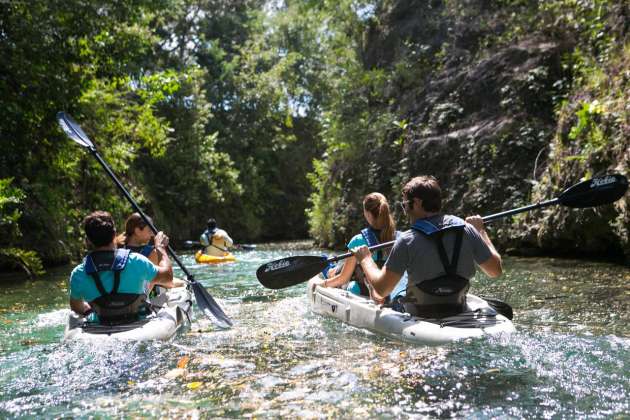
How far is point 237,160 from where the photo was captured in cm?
2894

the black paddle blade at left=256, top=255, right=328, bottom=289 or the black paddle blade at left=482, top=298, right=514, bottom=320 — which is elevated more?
the black paddle blade at left=256, top=255, right=328, bottom=289

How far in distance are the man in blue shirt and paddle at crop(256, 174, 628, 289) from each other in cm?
104

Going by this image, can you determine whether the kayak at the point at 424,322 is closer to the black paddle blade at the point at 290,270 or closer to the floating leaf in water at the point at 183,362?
the black paddle blade at the point at 290,270

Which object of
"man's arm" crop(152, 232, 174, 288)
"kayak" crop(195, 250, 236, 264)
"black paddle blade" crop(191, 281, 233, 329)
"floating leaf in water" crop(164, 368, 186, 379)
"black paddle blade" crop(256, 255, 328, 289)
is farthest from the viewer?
"kayak" crop(195, 250, 236, 264)

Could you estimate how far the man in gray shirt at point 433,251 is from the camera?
4148 millimetres

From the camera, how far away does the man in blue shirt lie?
4508 millimetres

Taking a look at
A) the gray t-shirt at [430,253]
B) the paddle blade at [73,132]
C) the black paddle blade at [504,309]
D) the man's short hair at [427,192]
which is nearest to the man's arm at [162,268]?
the gray t-shirt at [430,253]

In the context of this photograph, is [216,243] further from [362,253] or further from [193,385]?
[193,385]

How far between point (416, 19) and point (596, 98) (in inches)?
380

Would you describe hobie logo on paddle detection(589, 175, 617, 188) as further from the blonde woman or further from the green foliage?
the green foliage

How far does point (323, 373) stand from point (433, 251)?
1.10 metres

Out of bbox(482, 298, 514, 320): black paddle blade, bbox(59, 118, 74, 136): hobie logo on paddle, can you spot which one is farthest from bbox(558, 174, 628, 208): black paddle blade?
bbox(59, 118, 74, 136): hobie logo on paddle

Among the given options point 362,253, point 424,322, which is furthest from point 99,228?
point 424,322

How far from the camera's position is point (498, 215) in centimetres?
505
